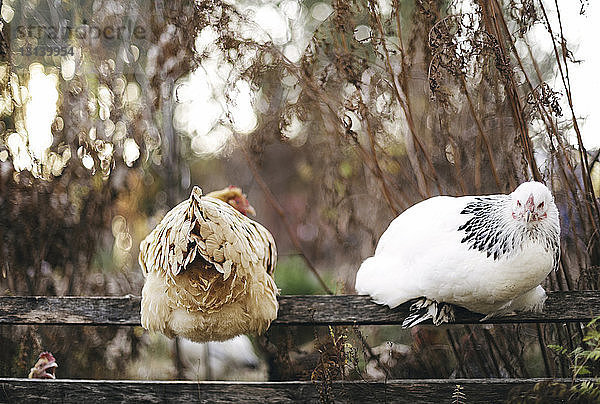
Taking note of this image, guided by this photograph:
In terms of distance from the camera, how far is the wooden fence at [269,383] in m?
1.83

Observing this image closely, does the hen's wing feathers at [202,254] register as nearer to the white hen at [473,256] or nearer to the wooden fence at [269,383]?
the wooden fence at [269,383]

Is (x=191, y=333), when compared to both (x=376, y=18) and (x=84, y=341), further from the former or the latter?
(x=84, y=341)

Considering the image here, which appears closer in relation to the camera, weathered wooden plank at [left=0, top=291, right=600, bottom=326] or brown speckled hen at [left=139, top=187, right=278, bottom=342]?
brown speckled hen at [left=139, top=187, right=278, bottom=342]

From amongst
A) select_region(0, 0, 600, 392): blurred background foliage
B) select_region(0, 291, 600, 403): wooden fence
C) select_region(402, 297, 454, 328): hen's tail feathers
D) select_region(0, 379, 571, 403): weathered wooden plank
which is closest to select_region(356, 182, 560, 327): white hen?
select_region(402, 297, 454, 328): hen's tail feathers

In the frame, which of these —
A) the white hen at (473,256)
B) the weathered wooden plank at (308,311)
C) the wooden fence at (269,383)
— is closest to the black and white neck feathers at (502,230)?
the white hen at (473,256)

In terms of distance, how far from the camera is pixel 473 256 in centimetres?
159

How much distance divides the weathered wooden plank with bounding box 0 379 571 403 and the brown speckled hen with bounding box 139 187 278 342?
22cm

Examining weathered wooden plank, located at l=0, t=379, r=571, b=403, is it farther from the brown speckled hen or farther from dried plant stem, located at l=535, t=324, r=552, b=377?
dried plant stem, located at l=535, t=324, r=552, b=377

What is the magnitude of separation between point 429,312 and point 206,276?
2.15 ft

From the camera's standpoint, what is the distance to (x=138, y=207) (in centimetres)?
324

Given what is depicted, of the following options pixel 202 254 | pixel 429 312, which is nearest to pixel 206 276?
pixel 202 254

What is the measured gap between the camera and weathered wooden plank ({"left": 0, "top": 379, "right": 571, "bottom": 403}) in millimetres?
1864

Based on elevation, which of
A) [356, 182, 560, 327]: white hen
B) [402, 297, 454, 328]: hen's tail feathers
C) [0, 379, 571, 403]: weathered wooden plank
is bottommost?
[0, 379, 571, 403]: weathered wooden plank

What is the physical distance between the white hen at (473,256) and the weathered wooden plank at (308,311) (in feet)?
0.15
